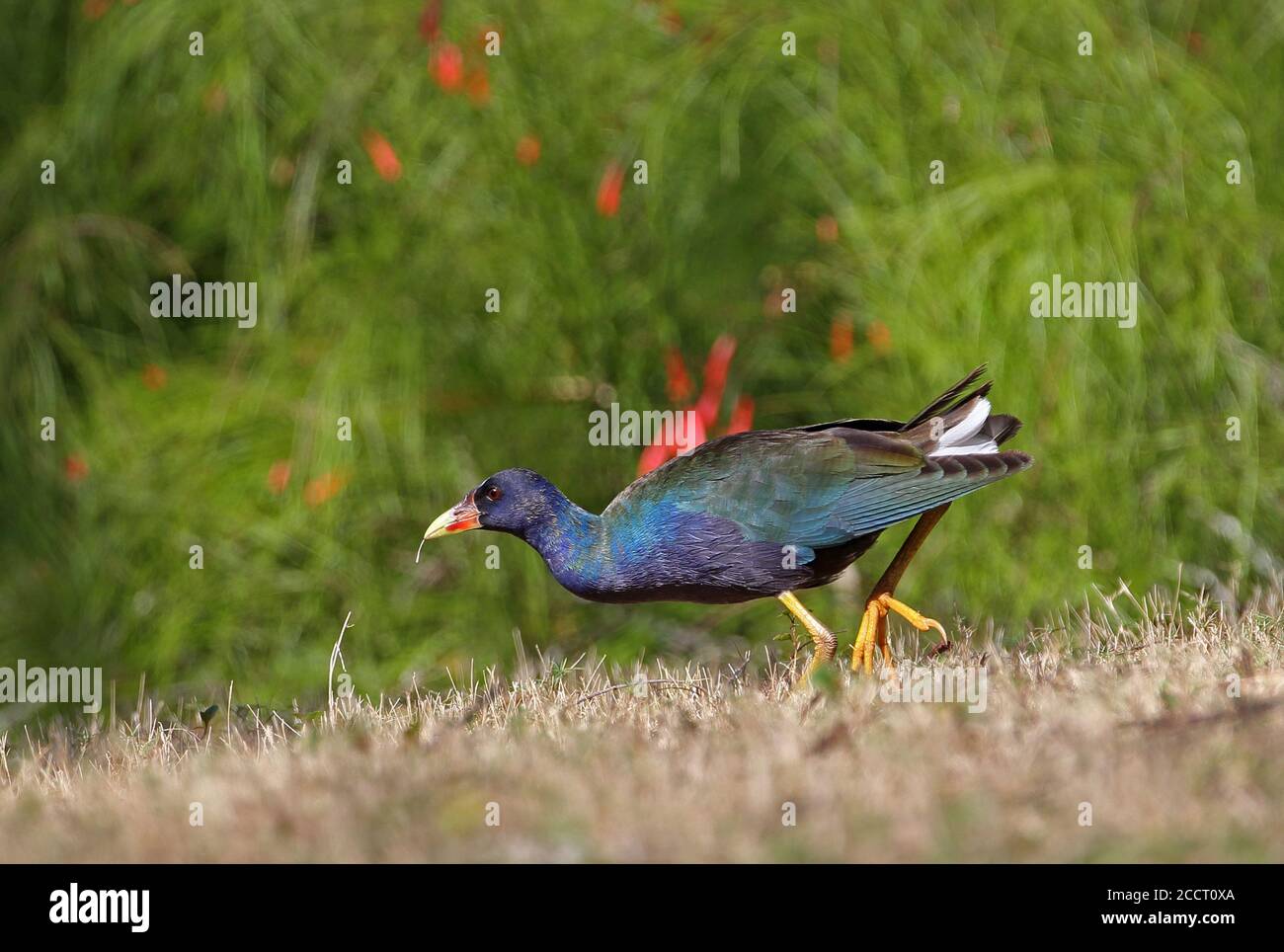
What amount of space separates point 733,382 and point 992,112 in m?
2.01

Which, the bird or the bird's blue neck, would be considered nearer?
the bird

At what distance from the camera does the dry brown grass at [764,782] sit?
10.8ft

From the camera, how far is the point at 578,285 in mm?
9266

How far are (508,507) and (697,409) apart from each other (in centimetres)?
337

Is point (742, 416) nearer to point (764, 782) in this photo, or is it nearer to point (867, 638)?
point (867, 638)

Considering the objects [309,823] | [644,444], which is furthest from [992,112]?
[309,823]

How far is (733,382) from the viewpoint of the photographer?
9.27m

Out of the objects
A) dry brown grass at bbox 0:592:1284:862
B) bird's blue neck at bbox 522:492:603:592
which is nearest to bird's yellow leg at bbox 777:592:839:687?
dry brown grass at bbox 0:592:1284:862
